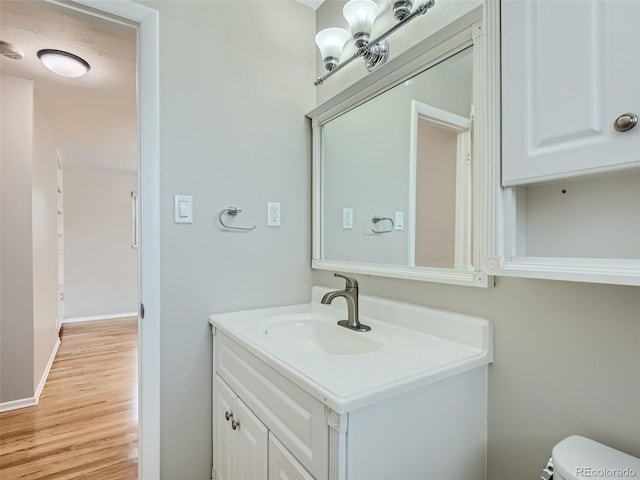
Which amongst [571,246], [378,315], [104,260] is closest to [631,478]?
[571,246]

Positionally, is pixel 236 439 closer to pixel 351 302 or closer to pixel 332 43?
pixel 351 302

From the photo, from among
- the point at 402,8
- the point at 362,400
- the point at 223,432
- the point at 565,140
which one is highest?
the point at 402,8

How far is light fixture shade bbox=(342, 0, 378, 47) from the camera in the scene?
1.23 meters

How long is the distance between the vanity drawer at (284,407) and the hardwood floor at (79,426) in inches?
43.1

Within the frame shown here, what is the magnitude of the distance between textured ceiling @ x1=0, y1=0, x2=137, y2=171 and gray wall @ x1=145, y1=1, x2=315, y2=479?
0.35 metres

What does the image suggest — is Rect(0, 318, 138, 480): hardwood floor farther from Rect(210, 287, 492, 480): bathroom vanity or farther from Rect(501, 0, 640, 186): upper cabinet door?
Rect(501, 0, 640, 186): upper cabinet door

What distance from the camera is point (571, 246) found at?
0.77 meters

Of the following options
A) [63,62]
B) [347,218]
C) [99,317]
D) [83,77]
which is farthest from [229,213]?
[99,317]

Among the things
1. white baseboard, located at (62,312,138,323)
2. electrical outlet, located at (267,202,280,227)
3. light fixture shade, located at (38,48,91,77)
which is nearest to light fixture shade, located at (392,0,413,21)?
electrical outlet, located at (267,202,280,227)

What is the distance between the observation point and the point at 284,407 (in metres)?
0.86

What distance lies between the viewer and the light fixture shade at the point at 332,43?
141 cm

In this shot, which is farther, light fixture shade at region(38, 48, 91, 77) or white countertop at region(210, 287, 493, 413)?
light fixture shade at region(38, 48, 91, 77)

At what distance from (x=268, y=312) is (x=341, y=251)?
45 cm

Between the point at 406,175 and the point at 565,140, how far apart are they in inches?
27.0
